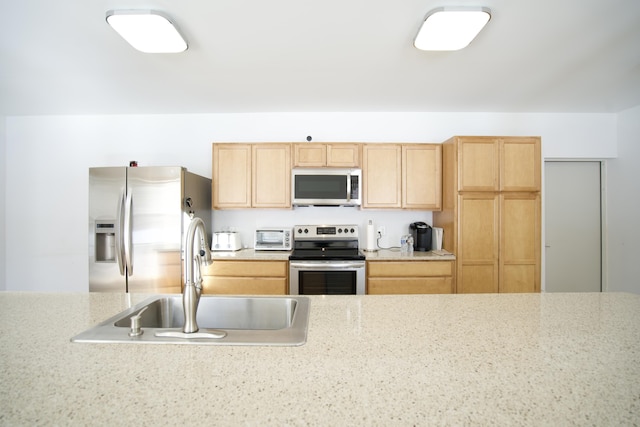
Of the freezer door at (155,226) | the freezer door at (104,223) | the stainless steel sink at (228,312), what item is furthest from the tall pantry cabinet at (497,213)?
the freezer door at (104,223)

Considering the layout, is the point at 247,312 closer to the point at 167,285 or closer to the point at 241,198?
the point at 167,285

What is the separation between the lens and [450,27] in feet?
5.59

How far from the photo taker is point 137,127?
347cm

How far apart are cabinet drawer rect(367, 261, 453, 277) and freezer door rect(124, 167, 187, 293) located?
196 centimetres

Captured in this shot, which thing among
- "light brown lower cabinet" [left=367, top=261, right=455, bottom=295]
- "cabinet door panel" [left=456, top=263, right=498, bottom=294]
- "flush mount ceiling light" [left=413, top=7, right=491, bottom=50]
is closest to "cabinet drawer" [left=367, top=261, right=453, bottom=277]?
"light brown lower cabinet" [left=367, top=261, right=455, bottom=295]

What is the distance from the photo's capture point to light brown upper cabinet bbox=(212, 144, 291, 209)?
313 centimetres

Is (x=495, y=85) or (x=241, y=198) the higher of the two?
(x=495, y=85)

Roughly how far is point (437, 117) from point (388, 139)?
67 cm

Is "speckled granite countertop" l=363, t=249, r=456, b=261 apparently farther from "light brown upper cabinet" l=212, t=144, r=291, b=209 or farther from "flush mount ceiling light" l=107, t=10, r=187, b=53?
"flush mount ceiling light" l=107, t=10, r=187, b=53

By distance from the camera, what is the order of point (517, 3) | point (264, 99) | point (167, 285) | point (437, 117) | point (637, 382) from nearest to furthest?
point (637, 382) < point (517, 3) < point (167, 285) < point (264, 99) < point (437, 117)

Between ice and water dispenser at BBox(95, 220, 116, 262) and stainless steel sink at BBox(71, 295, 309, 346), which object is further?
ice and water dispenser at BBox(95, 220, 116, 262)

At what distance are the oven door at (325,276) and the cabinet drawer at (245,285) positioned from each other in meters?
0.14

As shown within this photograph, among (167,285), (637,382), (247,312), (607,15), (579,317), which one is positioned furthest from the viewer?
(167,285)

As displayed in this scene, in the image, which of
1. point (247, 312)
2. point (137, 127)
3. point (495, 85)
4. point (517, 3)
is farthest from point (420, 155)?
point (137, 127)
